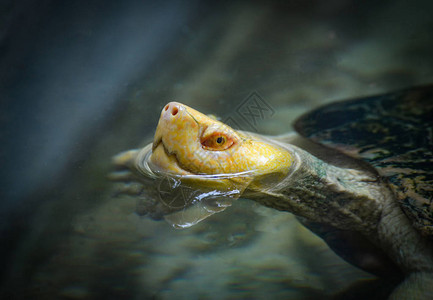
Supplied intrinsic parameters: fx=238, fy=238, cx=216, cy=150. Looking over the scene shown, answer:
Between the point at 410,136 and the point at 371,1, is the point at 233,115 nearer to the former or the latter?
the point at 410,136

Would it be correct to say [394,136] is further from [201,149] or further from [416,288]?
[201,149]

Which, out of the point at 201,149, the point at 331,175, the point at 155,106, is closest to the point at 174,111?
the point at 201,149

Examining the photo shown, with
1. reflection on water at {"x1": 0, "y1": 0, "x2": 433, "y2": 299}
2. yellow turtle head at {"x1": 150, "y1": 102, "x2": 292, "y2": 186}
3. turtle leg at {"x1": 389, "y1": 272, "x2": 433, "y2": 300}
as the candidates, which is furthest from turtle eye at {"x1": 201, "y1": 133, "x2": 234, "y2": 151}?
turtle leg at {"x1": 389, "y1": 272, "x2": 433, "y2": 300}

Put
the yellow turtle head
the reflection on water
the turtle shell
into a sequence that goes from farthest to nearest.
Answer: the reflection on water
the turtle shell
the yellow turtle head

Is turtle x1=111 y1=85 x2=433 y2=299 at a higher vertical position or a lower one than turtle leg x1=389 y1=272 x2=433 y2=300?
higher

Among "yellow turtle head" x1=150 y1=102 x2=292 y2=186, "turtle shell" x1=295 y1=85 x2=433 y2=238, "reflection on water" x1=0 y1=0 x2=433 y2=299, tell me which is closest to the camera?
"yellow turtle head" x1=150 y1=102 x2=292 y2=186

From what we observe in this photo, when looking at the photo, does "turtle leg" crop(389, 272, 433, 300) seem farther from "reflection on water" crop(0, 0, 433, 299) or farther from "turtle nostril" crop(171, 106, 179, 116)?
"turtle nostril" crop(171, 106, 179, 116)

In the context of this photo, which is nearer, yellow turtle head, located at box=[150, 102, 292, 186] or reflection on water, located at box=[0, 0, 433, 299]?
yellow turtle head, located at box=[150, 102, 292, 186]
